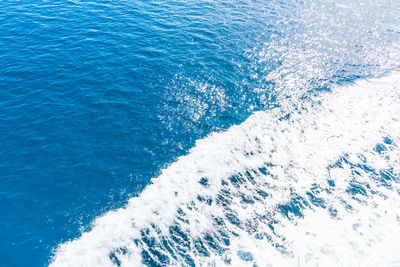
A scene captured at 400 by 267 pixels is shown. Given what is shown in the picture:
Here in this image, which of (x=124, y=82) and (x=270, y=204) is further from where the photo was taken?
(x=124, y=82)

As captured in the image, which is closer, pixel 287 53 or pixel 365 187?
pixel 365 187

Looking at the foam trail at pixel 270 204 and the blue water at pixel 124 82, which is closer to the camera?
the foam trail at pixel 270 204

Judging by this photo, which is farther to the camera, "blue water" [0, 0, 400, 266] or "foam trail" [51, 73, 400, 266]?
"blue water" [0, 0, 400, 266]

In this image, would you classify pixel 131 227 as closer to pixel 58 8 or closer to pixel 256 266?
pixel 256 266

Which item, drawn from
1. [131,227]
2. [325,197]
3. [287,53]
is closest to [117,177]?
[131,227]
